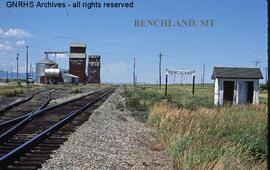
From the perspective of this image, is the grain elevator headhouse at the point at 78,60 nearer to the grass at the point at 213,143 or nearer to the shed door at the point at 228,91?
the shed door at the point at 228,91

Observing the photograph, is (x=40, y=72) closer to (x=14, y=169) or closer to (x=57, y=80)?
(x=57, y=80)

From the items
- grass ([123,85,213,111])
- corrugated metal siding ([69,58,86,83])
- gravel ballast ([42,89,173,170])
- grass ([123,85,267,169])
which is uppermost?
corrugated metal siding ([69,58,86,83])

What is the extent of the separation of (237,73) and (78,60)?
435ft

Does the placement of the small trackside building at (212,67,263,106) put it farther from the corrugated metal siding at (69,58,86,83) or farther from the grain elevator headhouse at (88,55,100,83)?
the grain elevator headhouse at (88,55,100,83)

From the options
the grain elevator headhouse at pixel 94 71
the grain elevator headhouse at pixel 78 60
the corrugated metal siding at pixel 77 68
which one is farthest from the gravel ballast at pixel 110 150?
the grain elevator headhouse at pixel 94 71

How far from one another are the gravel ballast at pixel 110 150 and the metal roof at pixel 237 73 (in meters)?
15.7

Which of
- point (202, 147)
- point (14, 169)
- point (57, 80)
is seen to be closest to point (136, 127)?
point (202, 147)

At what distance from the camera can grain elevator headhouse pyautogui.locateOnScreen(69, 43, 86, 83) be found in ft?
516

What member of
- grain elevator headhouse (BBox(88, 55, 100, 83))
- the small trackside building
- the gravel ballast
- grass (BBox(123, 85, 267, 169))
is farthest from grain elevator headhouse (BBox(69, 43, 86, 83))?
grass (BBox(123, 85, 267, 169))

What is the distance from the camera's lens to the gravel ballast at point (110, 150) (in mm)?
10086

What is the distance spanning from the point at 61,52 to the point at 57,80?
6489 cm

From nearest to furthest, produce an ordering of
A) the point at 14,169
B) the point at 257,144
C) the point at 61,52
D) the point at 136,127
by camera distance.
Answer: the point at 14,169, the point at 257,144, the point at 136,127, the point at 61,52

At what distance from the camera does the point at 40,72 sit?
138875 millimetres

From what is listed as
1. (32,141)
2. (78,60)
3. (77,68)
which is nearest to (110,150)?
(32,141)
